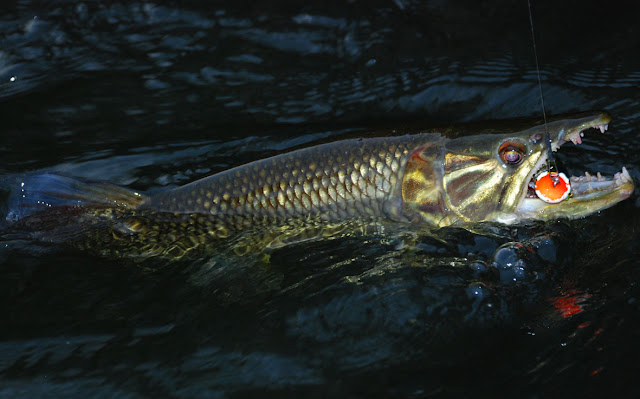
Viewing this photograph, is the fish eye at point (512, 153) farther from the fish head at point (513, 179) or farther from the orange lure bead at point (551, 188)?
the orange lure bead at point (551, 188)

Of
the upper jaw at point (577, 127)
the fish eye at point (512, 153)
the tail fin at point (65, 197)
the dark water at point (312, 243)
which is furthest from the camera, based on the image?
the tail fin at point (65, 197)

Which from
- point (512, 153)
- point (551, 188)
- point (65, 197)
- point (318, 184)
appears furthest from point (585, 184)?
point (65, 197)

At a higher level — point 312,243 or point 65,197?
point 65,197

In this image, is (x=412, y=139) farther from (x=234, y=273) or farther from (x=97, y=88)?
(x=97, y=88)

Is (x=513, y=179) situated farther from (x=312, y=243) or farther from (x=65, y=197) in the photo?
(x=65, y=197)

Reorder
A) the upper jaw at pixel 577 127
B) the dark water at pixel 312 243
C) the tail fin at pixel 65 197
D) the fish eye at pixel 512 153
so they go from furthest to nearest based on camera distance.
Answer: the tail fin at pixel 65 197, the fish eye at pixel 512 153, the upper jaw at pixel 577 127, the dark water at pixel 312 243

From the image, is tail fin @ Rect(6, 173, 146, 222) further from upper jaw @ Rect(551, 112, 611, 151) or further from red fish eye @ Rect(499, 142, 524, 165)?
upper jaw @ Rect(551, 112, 611, 151)

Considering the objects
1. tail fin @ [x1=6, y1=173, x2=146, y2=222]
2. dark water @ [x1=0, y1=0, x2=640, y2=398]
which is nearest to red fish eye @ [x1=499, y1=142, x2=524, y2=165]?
dark water @ [x1=0, y1=0, x2=640, y2=398]

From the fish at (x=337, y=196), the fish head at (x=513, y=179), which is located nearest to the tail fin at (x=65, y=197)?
the fish at (x=337, y=196)
